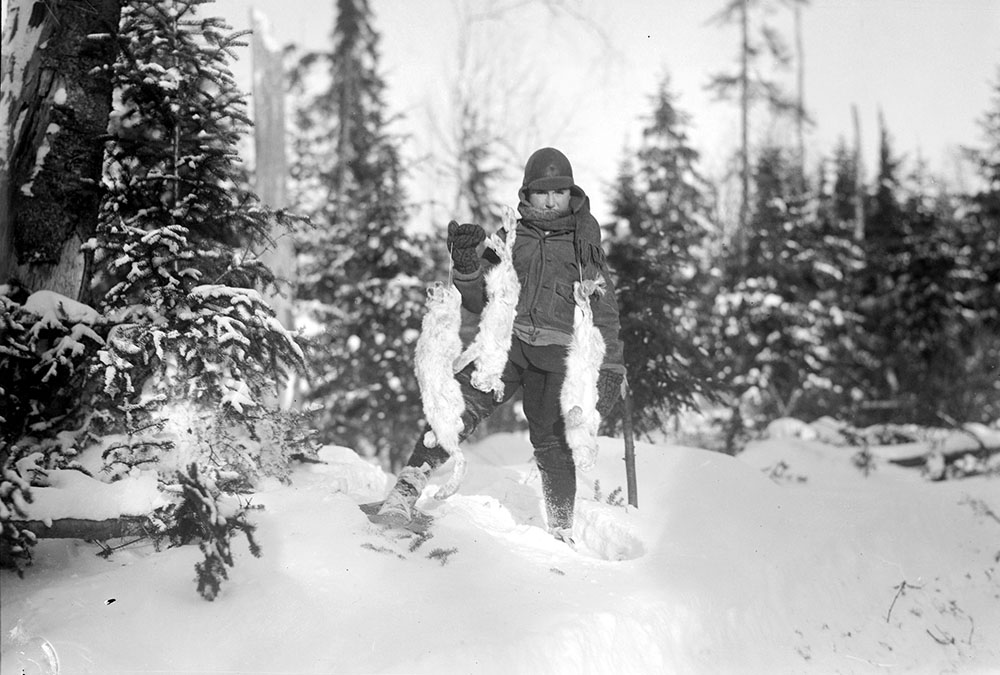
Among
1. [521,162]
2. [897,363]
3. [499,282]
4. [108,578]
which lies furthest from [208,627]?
[897,363]

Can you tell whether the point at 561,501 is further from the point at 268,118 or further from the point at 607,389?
the point at 268,118

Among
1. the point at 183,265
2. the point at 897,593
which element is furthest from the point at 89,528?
the point at 897,593

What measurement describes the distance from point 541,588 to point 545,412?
1.23 metres

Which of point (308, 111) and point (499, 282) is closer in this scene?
point (499, 282)

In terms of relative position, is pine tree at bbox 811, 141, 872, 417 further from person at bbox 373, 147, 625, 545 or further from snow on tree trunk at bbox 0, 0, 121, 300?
snow on tree trunk at bbox 0, 0, 121, 300

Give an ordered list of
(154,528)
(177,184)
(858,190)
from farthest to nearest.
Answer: (858,190)
(177,184)
(154,528)

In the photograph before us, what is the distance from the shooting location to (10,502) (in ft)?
9.57

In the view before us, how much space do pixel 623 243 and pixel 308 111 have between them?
1599 centimetres

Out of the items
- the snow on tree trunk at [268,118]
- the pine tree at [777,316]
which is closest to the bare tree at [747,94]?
the pine tree at [777,316]

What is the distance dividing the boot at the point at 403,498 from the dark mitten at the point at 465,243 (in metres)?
1.26

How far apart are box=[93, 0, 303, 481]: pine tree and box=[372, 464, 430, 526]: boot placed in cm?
93

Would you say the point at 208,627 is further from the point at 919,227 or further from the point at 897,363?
the point at 919,227

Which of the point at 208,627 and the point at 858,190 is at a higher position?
the point at 858,190

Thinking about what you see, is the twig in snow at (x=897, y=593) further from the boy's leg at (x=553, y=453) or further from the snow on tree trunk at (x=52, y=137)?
the snow on tree trunk at (x=52, y=137)
